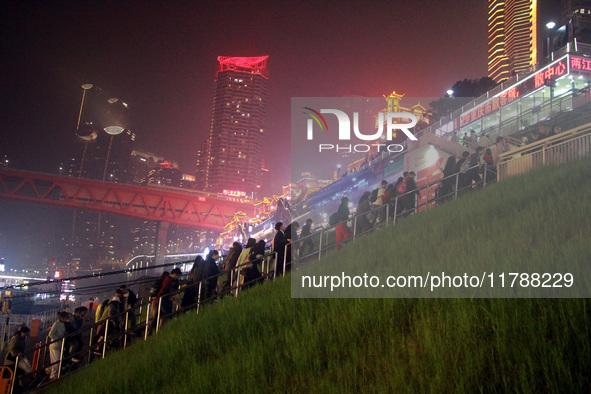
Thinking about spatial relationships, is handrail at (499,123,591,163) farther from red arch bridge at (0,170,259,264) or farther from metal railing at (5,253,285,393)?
red arch bridge at (0,170,259,264)

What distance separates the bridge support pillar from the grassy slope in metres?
52.5

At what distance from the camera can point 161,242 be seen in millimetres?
61031

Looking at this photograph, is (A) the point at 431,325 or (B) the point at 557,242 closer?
(A) the point at 431,325

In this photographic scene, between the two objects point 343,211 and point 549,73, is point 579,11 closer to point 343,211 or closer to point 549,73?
point 549,73

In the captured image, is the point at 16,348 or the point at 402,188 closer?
the point at 16,348

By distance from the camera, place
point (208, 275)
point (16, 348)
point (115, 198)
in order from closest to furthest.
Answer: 1. point (16, 348)
2. point (208, 275)
3. point (115, 198)

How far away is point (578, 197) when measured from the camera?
6.39 metres

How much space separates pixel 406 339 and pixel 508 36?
158 metres

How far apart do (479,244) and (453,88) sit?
43.3 meters

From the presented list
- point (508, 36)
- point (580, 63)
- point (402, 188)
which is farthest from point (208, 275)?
point (508, 36)

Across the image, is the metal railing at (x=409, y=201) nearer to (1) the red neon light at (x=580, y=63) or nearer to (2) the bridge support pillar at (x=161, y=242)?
(1) the red neon light at (x=580, y=63)

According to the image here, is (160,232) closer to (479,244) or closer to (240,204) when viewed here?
(240,204)

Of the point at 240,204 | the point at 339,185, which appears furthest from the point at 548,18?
the point at 339,185

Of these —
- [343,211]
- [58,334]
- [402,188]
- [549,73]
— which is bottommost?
[58,334]
